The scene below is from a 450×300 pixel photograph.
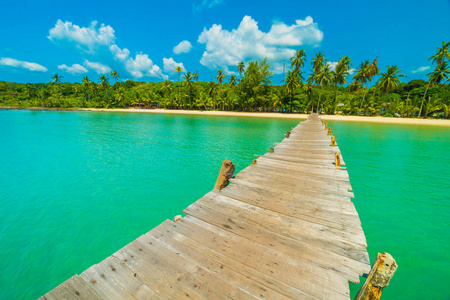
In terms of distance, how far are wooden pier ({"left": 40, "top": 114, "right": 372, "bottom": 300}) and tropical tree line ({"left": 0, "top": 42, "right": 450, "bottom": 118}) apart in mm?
54475

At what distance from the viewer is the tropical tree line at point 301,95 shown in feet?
143

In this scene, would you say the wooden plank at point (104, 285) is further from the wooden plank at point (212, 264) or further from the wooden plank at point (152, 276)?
the wooden plank at point (212, 264)

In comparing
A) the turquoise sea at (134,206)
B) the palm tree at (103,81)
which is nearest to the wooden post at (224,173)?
the turquoise sea at (134,206)

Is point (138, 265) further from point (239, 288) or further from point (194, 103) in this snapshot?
point (194, 103)

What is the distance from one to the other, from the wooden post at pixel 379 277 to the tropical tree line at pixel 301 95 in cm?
5586

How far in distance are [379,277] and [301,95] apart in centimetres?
6249

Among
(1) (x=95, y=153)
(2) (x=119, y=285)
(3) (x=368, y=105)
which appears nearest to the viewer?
(2) (x=119, y=285)

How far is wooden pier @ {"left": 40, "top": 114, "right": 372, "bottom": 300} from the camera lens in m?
2.30

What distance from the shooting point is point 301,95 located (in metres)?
56.9

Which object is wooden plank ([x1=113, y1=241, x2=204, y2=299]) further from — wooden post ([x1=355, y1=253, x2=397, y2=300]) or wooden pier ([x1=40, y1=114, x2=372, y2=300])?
wooden post ([x1=355, y1=253, x2=397, y2=300])

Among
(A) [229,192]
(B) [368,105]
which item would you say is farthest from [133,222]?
(B) [368,105]

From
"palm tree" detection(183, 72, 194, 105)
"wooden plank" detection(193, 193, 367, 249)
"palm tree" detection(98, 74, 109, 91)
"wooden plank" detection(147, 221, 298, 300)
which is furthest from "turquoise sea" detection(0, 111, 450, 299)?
"palm tree" detection(98, 74, 109, 91)

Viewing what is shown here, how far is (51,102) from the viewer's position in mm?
76188

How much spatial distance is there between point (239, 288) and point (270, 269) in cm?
58
